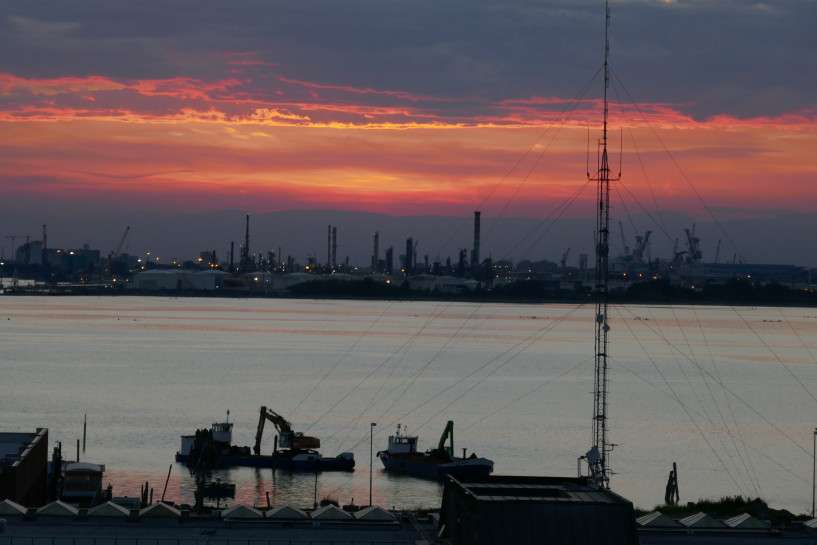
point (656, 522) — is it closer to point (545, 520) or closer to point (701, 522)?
point (701, 522)

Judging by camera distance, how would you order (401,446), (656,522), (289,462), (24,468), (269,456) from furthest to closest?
(269,456) < (401,446) < (289,462) < (24,468) < (656,522)

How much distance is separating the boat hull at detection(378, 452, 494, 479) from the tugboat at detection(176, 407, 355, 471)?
4.73ft

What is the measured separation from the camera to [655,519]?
19797 millimetres

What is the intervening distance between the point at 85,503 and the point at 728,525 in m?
16.9

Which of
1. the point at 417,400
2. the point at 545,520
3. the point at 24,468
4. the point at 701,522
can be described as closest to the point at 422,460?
the point at 24,468

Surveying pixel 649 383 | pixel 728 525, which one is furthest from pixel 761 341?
pixel 728 525

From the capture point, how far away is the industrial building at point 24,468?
73.4 ft

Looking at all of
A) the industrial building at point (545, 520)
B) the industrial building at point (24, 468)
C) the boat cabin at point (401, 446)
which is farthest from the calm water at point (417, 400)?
the industrial building at point (545, 520)

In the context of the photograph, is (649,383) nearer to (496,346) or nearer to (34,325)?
(496,346)

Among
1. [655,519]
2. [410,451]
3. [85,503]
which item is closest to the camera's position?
[655,519]

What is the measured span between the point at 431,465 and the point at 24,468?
1812 centimetres

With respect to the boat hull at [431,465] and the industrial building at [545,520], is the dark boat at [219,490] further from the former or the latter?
the industrial building at [545,520]

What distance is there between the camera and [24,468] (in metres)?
24.3

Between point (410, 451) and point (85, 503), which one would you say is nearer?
point (85, 503)
